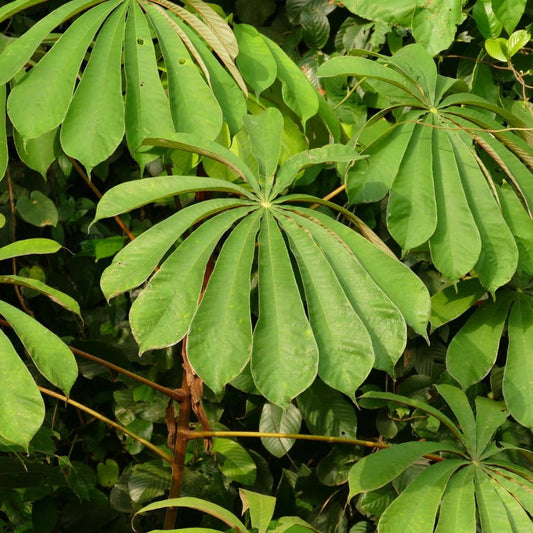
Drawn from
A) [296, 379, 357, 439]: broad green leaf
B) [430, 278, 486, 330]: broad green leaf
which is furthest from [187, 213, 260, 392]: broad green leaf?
[296, 379, 357, 439]: broad green leaf

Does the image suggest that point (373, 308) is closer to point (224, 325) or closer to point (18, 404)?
point (224, 325)

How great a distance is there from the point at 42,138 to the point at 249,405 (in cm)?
78

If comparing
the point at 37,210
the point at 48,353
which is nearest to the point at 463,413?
the point at 48,353

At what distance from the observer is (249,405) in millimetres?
1735

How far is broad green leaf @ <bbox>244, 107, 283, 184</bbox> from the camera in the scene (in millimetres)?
1160

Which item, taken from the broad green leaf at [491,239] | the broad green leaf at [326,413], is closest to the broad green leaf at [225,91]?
the broad green leaf at [491,239]

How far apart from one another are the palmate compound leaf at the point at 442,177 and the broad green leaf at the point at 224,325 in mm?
281

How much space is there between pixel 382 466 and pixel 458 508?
131mm

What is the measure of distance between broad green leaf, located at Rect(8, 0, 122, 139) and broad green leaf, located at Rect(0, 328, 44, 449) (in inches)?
12.9

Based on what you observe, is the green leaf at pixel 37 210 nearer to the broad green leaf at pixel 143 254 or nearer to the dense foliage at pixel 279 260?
the dense foliage at pixel 279 260

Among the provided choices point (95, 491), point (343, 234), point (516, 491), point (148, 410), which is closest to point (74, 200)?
point (148, 410)

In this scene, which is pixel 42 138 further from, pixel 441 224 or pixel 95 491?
pixel 95 491

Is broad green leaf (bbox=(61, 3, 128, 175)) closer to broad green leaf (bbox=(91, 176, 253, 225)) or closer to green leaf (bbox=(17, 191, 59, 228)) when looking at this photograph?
broad green leaf (bbox=(91, 176, 253, 225))

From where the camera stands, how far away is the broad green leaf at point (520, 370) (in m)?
1.25
